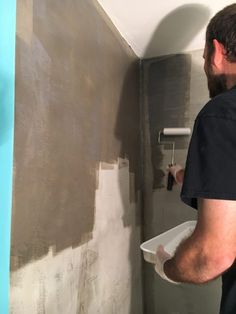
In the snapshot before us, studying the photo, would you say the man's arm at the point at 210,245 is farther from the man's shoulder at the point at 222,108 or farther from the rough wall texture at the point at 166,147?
the rough wall texture at the point at 166,147

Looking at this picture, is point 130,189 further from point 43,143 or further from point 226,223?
point 226,223

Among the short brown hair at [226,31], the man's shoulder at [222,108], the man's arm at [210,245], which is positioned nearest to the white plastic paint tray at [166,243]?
the man's arm at [210,245]

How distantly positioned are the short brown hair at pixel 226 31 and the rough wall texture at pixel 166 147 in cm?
97

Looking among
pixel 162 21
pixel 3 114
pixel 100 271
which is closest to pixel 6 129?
pixel 3 114

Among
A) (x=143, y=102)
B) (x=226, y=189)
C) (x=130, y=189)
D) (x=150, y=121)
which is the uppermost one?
(x=143, y=102)

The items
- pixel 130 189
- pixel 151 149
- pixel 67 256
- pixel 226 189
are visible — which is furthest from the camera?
pixel 151 149

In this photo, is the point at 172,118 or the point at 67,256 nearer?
the point at 67,256

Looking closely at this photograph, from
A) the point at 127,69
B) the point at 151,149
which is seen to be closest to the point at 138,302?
the point at 151,149

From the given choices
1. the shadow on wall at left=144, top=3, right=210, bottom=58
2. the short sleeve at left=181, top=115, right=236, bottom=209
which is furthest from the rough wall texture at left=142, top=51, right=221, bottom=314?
the short sleeve at left=181, top=115, right=236, bottom=209

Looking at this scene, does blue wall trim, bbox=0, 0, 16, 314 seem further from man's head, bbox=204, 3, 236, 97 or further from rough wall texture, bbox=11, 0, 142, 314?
man's head, bbox=204, 3, 236, 97

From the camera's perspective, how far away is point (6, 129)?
787mm

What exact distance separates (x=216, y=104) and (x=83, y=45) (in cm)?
71

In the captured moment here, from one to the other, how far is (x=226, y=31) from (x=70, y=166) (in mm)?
A: 679

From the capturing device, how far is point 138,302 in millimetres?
1848
